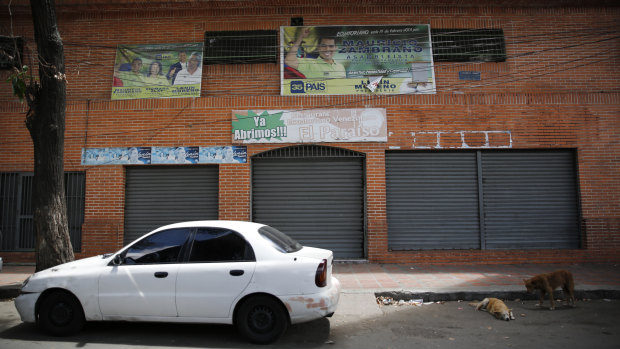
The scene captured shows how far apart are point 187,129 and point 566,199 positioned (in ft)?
33.4

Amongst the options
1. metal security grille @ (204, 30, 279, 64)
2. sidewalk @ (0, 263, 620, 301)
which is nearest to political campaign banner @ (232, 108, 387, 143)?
metal security grille @ (204, 30, 279, 64)

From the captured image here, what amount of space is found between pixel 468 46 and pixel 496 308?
732 cm

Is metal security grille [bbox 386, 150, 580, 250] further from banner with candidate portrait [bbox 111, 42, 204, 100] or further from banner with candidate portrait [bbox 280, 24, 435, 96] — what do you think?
banner with candidate portrait [bbox 111, 42, 204, 100]

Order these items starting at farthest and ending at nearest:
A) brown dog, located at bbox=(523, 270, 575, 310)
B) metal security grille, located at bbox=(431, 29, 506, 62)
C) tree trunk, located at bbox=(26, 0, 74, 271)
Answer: metal security grille, located at bbox=(431, 29, 506, 62)
tree trunk, located at bbox=(26, 0, 74, 271)
brown dog, located at bbox=(523, 270, 575, 310)

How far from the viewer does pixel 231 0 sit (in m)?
10.0

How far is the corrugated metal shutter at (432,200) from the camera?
958 centimetres

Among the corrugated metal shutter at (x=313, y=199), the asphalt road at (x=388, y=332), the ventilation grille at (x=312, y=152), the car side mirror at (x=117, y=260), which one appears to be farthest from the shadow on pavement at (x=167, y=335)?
the ventilation grille at (x=312, y=152)

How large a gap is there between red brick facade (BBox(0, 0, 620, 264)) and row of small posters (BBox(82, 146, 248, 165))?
7.2 inches

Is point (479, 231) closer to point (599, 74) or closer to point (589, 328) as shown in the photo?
point (589, 328)

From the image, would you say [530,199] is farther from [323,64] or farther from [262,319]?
[262,319]

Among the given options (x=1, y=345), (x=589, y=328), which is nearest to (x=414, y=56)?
(x=589, y=328)

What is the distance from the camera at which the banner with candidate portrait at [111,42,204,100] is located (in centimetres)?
992

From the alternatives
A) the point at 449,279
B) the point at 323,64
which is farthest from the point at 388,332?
the point at 323,64

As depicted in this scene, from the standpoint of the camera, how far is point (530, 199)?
9.72 m
